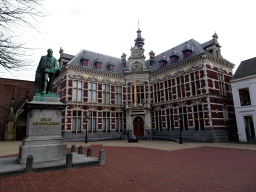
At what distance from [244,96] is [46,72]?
22.0 m

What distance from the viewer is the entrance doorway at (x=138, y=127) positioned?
25152 millimetres

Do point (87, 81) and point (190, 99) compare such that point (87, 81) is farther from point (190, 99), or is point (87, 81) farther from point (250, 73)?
point (250, 73)

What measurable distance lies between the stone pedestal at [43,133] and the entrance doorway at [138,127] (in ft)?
58.5

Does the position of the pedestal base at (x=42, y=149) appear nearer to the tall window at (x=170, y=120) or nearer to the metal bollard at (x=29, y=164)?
the metal bollard at (x=29, y=164)

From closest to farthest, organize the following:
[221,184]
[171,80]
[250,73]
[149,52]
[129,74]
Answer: [221,184] → [250,73] → [171,80] → [129,74] → [149,52]

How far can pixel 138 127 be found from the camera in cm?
2536

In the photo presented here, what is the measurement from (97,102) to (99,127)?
3722mm

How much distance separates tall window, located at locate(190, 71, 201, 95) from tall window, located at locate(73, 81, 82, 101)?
15451 mm

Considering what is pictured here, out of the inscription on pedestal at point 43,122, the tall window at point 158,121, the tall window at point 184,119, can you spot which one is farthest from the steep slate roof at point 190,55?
the inscription on pedestal at point 43,122

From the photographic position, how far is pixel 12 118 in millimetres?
24766

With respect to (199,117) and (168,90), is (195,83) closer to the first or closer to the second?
(168,90)

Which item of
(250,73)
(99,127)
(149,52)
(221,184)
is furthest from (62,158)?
(149,52)

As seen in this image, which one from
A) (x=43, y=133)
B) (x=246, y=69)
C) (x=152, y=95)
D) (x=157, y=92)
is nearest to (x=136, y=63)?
(x=152, y=95)

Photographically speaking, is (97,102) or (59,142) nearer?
(59,142)
